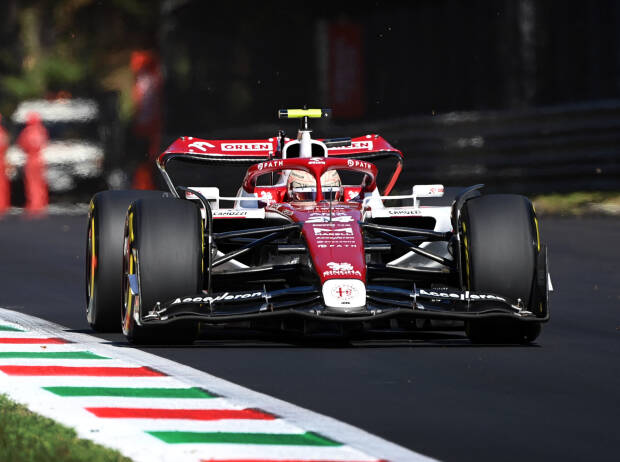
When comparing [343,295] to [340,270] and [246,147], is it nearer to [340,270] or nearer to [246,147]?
[340,270]

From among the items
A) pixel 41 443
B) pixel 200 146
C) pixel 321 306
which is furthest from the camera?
pixel 200 146

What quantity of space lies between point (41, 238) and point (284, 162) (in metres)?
9.17

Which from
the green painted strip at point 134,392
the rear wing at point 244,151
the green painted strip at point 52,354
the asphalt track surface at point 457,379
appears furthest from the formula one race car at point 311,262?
the green painted strip at point 134,392

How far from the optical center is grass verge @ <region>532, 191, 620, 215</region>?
773 inches

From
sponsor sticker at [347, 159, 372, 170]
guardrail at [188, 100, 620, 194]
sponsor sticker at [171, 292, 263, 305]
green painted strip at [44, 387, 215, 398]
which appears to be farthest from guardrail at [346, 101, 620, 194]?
green painted strip at [44, 387, 215, 398]

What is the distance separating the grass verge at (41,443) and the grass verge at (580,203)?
13.2 meters

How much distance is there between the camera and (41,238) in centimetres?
1961

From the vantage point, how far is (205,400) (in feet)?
24.7

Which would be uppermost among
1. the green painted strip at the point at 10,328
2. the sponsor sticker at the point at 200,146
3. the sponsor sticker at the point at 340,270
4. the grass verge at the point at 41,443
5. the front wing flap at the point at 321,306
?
the sponsor sticker at the point at 200,146

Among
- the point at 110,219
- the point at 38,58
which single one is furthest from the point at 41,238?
the point at 38,58

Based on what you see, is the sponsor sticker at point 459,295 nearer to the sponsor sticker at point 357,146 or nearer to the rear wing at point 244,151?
the rear wing at point 244,151

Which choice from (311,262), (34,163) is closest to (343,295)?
(311,262)

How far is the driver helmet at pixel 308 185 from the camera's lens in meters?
11.2

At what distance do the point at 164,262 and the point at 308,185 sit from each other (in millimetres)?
1927
